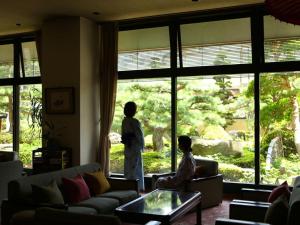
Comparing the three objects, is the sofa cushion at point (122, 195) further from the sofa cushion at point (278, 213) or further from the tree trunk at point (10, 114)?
the tree trunk at point (10, 114)

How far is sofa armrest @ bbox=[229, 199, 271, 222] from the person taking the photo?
11.5ft

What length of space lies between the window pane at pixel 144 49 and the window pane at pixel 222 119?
1.97ft

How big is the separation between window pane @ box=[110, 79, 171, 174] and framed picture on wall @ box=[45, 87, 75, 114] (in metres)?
0.97

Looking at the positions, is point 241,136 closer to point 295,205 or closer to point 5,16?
point 295,205

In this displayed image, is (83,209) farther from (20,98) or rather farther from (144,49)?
(20,98)

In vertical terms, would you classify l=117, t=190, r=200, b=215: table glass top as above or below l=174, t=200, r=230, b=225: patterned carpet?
above

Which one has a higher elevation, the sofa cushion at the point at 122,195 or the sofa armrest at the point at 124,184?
the sofa armrest at the point at 124,184

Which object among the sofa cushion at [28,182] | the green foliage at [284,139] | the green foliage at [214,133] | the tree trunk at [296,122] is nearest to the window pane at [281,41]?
the tree trunk at [296,122]

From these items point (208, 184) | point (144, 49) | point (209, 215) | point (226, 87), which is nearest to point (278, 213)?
point (209, 215)

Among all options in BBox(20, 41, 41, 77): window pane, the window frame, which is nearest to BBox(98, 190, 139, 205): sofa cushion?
BBox(20, 41, 41, 77): window pane

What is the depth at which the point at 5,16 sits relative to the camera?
21.9 ft

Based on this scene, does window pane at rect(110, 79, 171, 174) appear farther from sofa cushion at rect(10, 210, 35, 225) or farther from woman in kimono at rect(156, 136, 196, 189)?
sofa cushion at rect(10, 210, 35, 225)

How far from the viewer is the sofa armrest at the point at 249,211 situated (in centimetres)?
349

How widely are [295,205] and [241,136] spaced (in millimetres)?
3720
